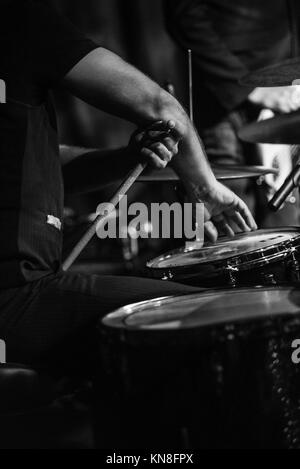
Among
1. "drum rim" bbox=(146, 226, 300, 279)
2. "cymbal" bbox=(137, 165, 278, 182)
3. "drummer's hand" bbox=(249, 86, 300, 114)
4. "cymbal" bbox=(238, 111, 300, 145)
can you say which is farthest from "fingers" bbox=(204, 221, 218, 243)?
"drummer's hand" bbox=(249, 86, 300, 114)

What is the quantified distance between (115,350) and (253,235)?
987mm

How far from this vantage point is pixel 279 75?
2.30 meters

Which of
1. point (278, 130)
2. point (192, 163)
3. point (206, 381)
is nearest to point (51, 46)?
point (192, 163)

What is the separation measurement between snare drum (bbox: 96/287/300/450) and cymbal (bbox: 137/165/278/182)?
1.03 m

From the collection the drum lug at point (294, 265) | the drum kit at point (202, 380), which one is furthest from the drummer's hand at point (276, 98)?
the drum kit at point (202, 380)

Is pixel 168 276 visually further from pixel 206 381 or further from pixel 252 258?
pixel 206 381

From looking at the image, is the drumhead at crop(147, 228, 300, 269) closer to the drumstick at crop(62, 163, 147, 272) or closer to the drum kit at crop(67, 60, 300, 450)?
the drumstick at crop(62, 163, 147, 272)

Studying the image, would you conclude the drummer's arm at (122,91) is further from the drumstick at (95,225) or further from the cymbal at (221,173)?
the cymbal at (221,173)

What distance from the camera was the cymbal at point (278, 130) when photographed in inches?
101

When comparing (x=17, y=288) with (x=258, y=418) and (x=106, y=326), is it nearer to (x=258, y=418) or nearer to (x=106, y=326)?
(x=106, y=326)

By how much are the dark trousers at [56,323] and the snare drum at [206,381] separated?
8.6 inches

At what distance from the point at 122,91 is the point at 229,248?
0.61 meters

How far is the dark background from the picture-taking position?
4867 millimetres
